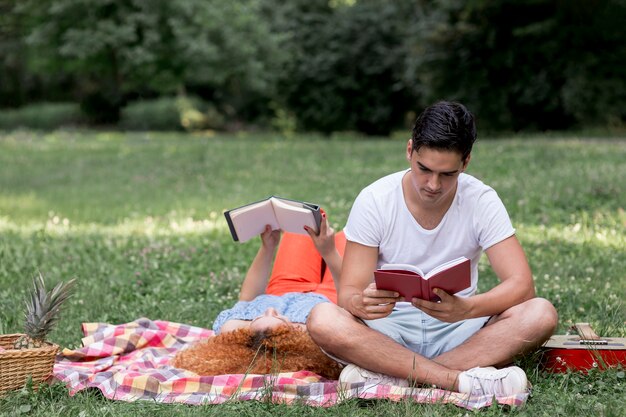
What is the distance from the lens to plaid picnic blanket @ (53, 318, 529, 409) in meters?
4.29

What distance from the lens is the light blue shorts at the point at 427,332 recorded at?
469 cm

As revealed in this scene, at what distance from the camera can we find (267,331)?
186 inches

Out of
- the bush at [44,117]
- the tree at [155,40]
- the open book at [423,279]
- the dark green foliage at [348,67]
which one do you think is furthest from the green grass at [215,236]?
the bush at [44,117]

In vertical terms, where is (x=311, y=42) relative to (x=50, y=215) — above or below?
above

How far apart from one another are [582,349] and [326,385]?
1.37m

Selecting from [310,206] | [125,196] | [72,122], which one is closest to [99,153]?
[125,196]

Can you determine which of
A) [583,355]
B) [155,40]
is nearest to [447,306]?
[583,355]

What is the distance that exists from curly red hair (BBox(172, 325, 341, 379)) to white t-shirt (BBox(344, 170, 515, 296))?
0.65 m

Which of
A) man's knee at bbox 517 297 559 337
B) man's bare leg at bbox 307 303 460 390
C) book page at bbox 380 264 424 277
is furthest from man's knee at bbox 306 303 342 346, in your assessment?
man's knee at bbox 517 297 559 337

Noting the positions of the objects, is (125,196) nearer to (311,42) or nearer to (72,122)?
(311,42)

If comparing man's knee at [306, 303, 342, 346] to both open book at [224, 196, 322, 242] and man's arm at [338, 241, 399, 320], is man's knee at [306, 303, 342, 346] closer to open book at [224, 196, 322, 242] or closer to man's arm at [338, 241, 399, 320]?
man's arm at [338, 241, 399, 320]

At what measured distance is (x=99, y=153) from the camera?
20.1m

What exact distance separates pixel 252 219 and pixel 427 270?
113 centimetres

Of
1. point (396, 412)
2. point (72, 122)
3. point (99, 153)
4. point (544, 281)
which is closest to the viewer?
point (396, 412)
